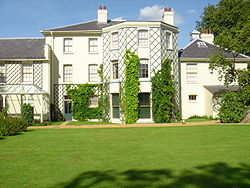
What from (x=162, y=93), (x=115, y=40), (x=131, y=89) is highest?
(x=115, y=40)

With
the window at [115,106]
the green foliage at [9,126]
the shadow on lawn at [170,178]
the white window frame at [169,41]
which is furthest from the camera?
the white window frame at [169,41]

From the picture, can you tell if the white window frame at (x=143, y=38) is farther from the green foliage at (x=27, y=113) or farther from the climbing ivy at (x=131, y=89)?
the green foliage at (x=27, y=113)

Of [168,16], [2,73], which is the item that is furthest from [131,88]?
[2,73]

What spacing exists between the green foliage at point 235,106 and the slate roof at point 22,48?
16.2 metres

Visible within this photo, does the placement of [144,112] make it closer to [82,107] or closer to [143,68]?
[143,68]

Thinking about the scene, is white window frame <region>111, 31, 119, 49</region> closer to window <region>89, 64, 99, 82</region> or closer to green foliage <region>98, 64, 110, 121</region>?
green foliage <region>98, 64, 110, 121</region>

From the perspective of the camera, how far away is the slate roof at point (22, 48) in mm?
24438

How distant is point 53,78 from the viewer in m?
25.2

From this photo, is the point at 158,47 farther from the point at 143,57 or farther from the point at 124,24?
the point at 124,24

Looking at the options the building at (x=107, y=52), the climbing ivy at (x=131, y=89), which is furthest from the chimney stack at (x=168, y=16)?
the climbing ivy at (x=131, y=89)

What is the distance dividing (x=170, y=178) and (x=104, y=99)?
18.2 meters

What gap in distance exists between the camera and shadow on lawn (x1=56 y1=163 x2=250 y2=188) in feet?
17.6

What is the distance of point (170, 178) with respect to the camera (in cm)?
578

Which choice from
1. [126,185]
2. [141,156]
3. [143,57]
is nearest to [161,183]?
[126,185]
